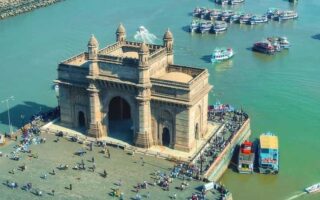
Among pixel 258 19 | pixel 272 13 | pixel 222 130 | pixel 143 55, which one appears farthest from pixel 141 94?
pixel 272 13

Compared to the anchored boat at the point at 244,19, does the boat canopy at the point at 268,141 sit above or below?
below

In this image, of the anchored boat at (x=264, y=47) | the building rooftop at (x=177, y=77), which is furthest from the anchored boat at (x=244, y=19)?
the building rooftop at (x=177, y=77)

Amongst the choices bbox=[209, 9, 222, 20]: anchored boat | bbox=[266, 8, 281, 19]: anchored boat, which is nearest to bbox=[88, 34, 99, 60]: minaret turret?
bbox=[209, 9, 222, 20]: anchored boat

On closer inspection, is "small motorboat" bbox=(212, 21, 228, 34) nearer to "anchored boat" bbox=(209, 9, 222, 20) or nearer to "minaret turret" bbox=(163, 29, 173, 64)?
"anchored boat" bbox=(209, 9, 222, 20)

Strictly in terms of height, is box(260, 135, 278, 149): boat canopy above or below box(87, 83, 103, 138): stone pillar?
below

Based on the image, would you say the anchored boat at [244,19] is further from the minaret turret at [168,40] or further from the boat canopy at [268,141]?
the minaret turret at [168,40]
